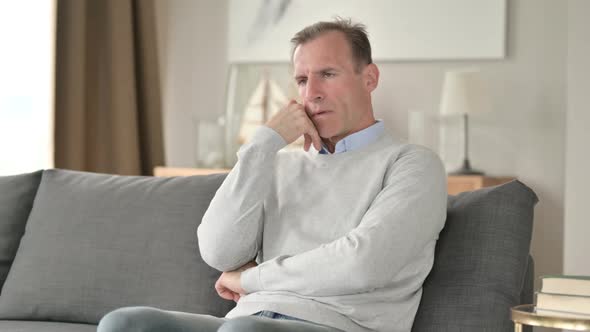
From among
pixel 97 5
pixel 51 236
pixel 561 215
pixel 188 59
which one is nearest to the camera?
pixel 51 236

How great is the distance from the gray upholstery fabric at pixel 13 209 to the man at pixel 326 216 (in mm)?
793

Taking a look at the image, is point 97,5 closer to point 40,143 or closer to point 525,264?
point 40,143

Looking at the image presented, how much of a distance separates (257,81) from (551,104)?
1632 millimetres

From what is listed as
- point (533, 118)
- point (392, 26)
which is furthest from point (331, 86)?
point (392, 26)

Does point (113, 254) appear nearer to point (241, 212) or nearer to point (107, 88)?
point (241, 212)

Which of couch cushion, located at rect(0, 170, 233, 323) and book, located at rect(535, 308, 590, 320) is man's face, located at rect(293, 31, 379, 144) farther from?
book, located at rect(535, 308, 590, 320)

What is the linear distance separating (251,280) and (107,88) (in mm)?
3008

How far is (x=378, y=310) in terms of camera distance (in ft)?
6.76

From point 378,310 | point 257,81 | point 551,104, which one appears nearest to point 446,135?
point 551,104

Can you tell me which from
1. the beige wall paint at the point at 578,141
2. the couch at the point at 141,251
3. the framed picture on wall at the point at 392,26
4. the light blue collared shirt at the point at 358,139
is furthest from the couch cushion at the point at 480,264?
the framed picture on wall at the point at 392,26

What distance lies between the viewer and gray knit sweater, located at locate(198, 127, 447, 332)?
2021 mm

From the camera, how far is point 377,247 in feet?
6.56

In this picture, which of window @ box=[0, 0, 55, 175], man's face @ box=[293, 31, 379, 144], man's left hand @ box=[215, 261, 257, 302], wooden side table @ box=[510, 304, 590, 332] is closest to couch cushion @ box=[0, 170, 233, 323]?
man's left hand @ box=[215, 261, 257, 302]

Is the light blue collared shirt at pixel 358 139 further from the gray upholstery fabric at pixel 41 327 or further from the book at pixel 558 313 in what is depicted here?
the gray upholstery fabric at pixel 41 327
